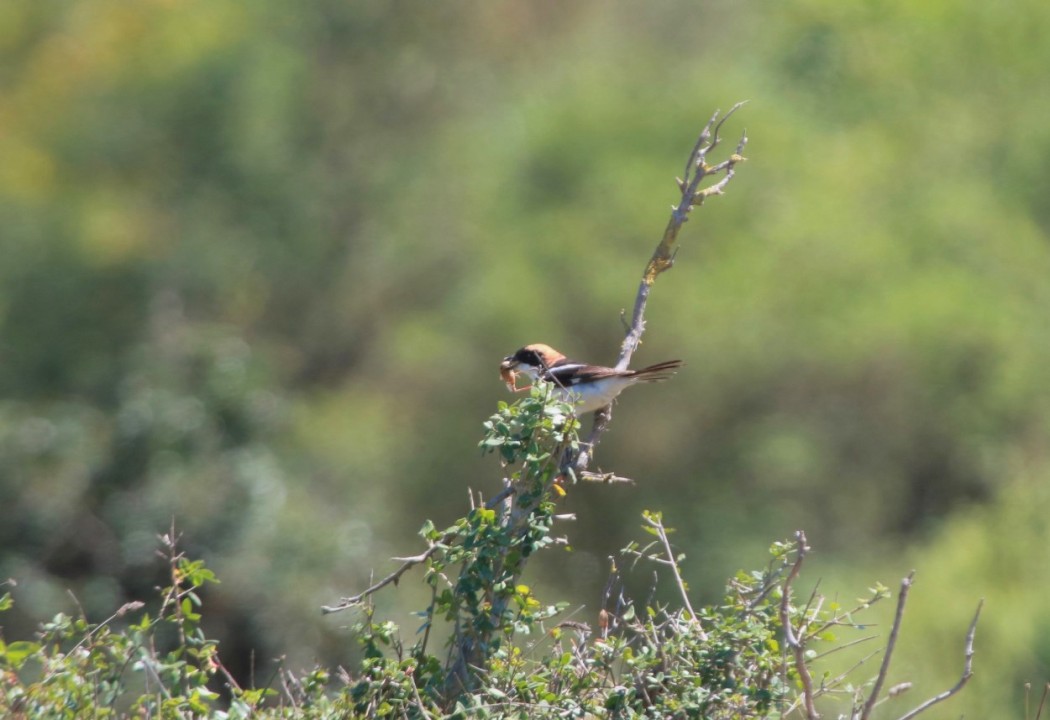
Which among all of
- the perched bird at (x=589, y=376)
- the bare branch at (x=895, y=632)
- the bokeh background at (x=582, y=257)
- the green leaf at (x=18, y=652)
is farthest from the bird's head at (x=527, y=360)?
the bokeh background at (x=582, y=257)

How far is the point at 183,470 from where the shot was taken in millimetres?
11164

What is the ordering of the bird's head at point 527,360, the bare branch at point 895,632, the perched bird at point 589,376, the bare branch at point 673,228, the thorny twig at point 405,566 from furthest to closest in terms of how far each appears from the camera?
1. the bird's head at point 527,360
2. the perched bird at point 589,376
3. the bare branch at point 673,228
4. the thorny twig at point 405,566
5. the bare branch at point 895,632

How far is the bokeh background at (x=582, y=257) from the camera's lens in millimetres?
16125

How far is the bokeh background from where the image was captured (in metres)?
16.1

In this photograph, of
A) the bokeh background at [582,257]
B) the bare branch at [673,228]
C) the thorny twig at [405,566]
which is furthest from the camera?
the bokeh background at [582,257]

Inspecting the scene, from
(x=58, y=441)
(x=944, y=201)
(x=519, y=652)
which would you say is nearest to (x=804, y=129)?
(x=944, y=201)

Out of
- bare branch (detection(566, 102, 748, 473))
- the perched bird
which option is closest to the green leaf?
bare branch (detection(566, 102, 748, 473))

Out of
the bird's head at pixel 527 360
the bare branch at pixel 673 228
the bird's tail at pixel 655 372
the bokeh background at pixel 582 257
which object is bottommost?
the bare branch at pixel 673 228

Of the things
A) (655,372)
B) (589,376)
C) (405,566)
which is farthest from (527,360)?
(405,566)

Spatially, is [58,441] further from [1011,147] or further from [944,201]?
[1011,147]

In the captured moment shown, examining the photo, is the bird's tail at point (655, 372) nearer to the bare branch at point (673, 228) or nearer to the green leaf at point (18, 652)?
the bare branch at point (673, 228)

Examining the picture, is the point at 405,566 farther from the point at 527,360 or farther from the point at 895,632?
the point at 527,360

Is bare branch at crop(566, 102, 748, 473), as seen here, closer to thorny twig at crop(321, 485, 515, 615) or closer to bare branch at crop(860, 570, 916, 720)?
thorny twig at crop(321, 485, 515, 615)

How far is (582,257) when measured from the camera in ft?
57.0
